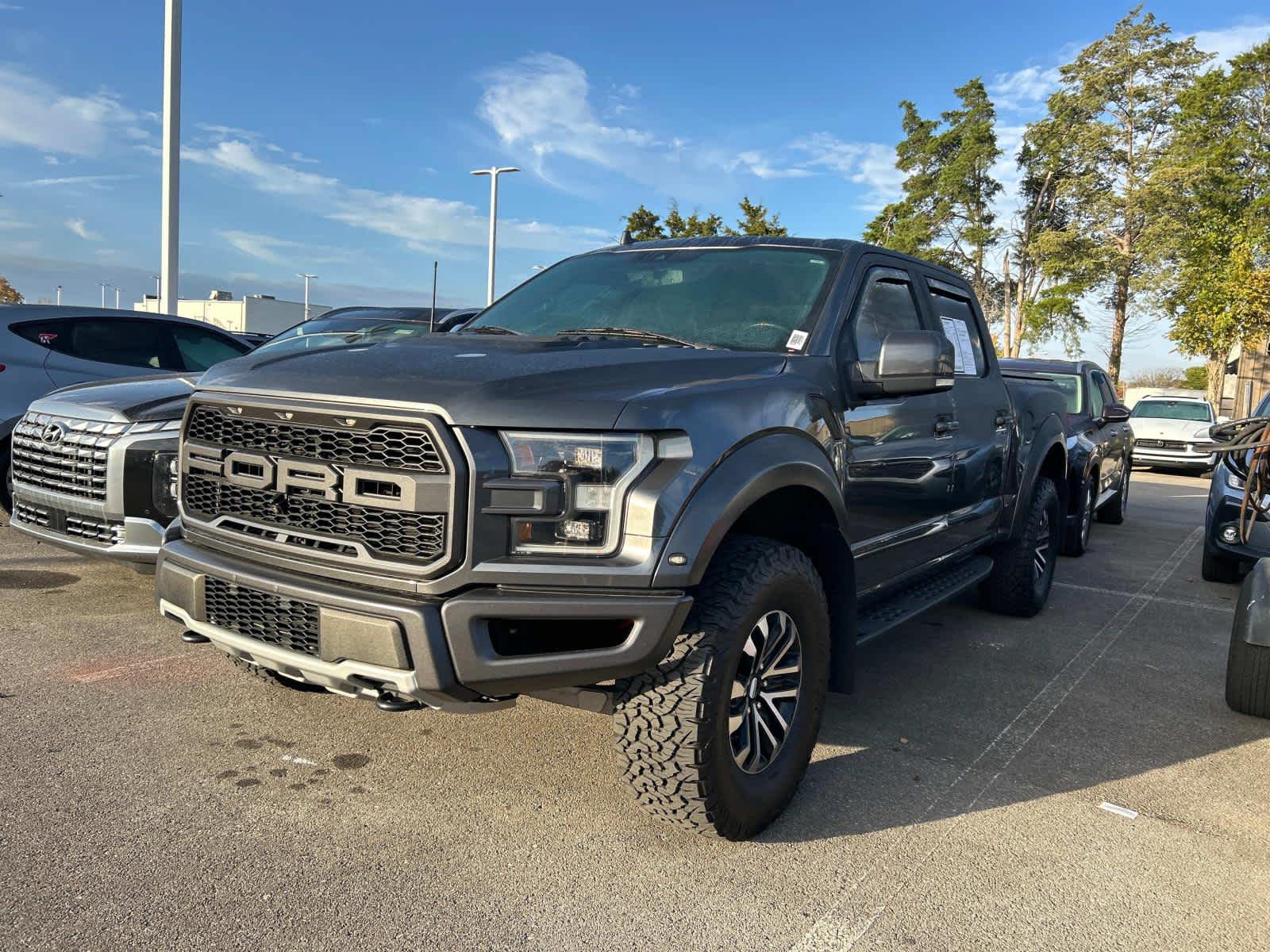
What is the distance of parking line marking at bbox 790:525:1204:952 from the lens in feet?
8.14

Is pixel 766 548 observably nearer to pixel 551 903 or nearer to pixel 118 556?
pixel 551 903

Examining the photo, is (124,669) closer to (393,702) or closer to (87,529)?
(87,529)

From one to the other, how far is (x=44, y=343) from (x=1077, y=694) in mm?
6817

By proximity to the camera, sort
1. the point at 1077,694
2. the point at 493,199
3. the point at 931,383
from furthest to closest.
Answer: the point at 493,199, the point at 1077,694, the point at 931,383

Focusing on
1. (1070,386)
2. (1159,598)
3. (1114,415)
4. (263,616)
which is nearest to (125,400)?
(263,616)

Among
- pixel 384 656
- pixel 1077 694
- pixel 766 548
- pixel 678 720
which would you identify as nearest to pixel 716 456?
pixel 766 548

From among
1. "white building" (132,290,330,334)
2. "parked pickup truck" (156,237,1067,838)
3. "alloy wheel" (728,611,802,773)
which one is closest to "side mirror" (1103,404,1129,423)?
"parked pickup truck" (156,237,1067,838)

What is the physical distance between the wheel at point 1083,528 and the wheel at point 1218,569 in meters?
1.03

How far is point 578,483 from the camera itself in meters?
2.46

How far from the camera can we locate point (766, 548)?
112 inches

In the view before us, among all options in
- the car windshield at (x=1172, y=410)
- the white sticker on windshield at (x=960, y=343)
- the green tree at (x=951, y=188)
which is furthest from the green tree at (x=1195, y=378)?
the white sticker on windshield at (x=960, y=343)

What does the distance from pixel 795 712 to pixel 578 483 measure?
1.15 m

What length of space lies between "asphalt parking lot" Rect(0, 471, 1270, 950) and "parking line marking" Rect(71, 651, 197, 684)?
1cm

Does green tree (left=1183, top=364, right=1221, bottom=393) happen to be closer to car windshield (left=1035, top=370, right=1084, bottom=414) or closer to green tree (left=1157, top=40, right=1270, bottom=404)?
green tree (left=1157, top=40, right=1270, bottom=404)
